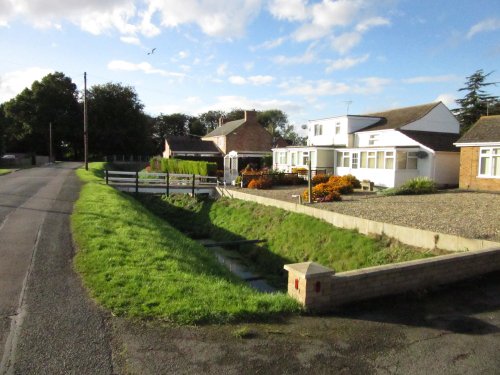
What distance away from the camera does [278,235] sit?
54.2 feet

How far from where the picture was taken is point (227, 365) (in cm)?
420

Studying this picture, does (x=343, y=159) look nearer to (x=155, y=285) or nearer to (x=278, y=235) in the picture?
(x=278, y=235)

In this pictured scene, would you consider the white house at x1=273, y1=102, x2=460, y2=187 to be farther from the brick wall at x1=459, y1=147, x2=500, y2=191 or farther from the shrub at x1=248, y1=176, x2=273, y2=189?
the shrub at x1=248, y1=176, x2=273, y2=189

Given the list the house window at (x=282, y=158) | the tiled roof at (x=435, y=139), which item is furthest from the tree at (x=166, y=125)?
the tiled roof at (x=435, y=139)

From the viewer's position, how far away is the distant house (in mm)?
21000

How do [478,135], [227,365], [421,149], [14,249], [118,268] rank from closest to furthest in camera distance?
[227,365]
[118,268]
[14,249]
[478,135]
[421,149]

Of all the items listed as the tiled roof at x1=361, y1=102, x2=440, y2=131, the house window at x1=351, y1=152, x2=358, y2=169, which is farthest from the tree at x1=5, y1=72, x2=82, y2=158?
the house window at x1=351, y1=152, x2=358, y2=169

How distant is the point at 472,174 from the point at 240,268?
15.2m

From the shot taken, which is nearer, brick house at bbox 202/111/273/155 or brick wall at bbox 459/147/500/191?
brick wall at bbox 459/147/500/191

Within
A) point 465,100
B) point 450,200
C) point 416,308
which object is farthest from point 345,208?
point 465,100

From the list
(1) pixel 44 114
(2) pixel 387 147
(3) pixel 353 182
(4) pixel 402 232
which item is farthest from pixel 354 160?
(1) pixel 44 114

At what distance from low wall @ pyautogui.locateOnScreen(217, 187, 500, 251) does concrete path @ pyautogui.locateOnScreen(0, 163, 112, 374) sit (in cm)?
831

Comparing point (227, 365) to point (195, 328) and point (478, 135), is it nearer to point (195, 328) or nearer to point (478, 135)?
point (195, 328)

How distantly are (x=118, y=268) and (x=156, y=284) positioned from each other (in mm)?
1138
